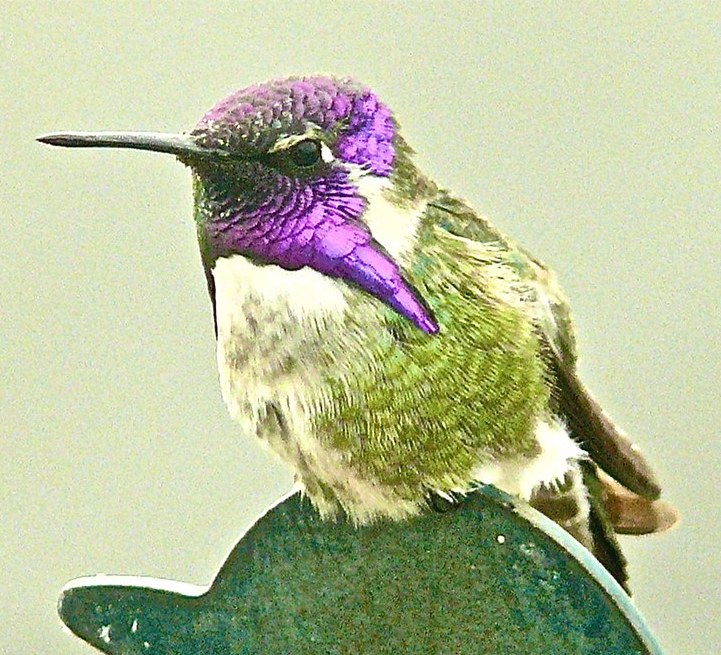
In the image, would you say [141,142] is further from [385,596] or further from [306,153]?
[385,596]

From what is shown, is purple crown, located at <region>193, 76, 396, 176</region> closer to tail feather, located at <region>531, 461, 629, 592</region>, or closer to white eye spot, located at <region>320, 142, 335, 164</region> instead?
white eye spot, located at <region>320, 142, 335, 164</region>

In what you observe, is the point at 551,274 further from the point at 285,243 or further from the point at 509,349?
the point at 285,243

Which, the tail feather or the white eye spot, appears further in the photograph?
the tail feather

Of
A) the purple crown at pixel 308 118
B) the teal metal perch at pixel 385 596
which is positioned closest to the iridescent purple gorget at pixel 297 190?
the purple crown at pixel 308 118

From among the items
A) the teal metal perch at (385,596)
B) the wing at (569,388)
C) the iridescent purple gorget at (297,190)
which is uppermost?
the iridescent purple gorget at (297,190)

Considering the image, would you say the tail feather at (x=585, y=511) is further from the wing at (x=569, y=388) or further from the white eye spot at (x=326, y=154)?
the white eye spot at (x=326, y=154)

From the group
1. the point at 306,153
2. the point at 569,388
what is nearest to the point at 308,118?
the point at 306,153

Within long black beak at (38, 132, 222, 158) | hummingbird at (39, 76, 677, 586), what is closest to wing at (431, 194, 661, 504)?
hummingbird at (39, 76, 677, 586)
